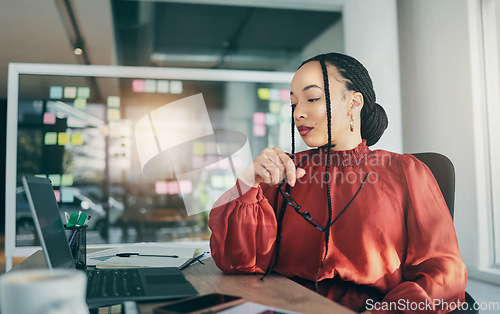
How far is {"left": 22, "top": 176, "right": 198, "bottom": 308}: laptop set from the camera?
762 mm

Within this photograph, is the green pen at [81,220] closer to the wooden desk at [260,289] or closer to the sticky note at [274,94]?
the wooden desk at [260,289]

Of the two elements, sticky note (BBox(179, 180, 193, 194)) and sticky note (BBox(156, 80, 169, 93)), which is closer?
sticky note (BBox(156, 80, 169, 93))

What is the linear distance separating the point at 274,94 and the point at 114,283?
2.30m

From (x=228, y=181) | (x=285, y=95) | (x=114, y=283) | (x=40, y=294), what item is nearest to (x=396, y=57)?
(x=285, y=95)

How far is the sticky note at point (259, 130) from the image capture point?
310cm

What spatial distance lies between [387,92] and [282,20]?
8.42 ft

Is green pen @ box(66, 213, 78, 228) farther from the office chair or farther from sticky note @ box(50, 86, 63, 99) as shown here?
sticky note @ box(50, 86, 63, 99)

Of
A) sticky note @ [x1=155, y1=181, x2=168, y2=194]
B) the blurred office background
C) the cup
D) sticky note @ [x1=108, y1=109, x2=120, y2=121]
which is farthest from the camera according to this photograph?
sticky note @ [x1=155, y1=181, x2=168, y2=194]

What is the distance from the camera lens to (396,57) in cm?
299

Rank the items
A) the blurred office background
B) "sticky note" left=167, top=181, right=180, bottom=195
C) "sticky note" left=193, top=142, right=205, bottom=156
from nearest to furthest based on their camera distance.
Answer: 1. the blurred office background
2. "sticky note" left=193, top=142, right=205, bottom=156
3. "sticky note" left=167, top=181, right=180, bottom=195

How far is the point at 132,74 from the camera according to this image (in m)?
2.75

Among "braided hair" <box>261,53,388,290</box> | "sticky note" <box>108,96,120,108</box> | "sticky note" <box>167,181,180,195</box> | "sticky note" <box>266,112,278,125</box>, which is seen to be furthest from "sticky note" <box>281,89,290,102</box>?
"braided hair" <box>261,53,388,290</box>

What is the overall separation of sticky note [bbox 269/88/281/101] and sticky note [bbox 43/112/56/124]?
1.46 m

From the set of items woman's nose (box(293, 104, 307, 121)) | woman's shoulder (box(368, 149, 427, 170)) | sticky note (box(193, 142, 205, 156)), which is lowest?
woman's shoulder (box(368, 149, 427, 170))
